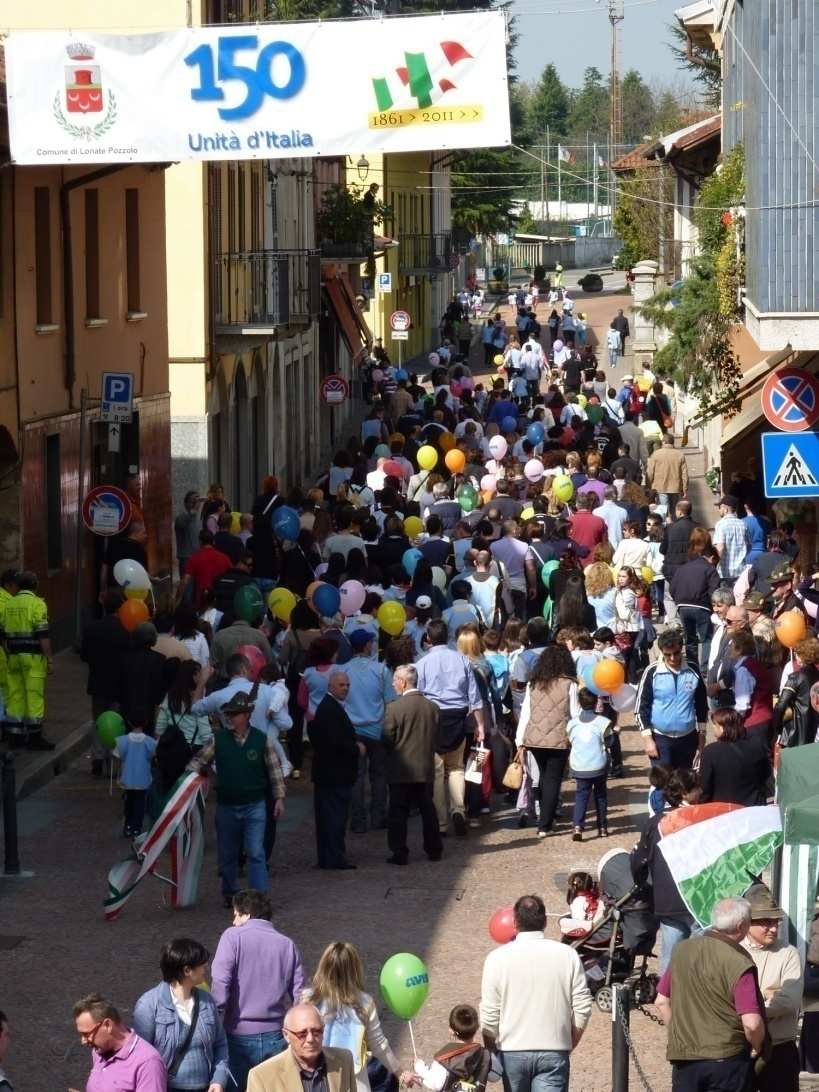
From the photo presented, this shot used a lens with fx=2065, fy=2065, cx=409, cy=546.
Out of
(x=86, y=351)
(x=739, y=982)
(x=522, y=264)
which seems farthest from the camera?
(x=522, y=264)

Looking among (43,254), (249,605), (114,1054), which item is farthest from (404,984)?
(43,254)

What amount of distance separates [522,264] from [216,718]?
355 ft

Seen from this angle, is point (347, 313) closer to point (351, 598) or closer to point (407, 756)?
point (351, 598)

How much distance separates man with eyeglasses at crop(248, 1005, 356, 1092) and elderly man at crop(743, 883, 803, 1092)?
2142mm

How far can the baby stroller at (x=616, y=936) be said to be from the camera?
34.6 feet

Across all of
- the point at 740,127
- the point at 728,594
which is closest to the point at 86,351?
the point at 740,127

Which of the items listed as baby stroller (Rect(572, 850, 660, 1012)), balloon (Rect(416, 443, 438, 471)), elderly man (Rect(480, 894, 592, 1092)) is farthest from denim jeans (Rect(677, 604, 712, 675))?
elderly man (Rect(480, 894, 592, 1092))

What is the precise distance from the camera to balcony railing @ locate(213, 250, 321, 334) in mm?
31422

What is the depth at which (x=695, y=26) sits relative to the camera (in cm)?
3572

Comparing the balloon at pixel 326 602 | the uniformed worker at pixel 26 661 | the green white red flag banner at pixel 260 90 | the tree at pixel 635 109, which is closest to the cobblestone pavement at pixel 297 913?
the uniformed worker at pixel 26 661

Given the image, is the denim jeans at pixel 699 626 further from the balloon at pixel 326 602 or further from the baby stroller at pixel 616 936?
the baby stroller at pixel 616 936

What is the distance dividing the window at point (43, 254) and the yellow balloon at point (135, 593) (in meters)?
5.64

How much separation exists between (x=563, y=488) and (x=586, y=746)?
9791 millimetres

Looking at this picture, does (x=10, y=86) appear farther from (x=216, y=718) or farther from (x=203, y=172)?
(x=203, y=172)
